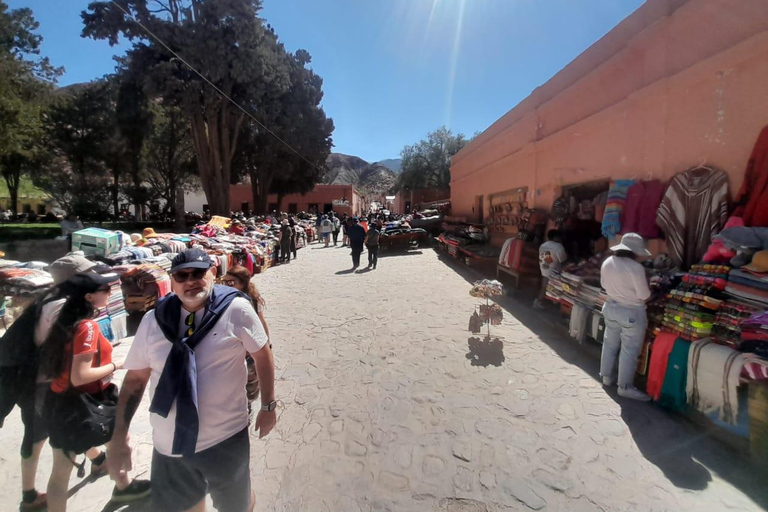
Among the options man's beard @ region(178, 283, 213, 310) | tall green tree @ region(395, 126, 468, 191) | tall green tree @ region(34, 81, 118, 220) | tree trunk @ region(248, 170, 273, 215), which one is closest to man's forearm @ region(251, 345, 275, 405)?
man's beard @ region(178, 283, 213, 310)

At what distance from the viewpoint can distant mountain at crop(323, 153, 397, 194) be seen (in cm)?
11856

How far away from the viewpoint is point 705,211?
12.8 feet

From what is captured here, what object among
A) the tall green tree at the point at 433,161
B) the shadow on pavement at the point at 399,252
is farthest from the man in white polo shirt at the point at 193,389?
the tall green tree at the point at 433,161

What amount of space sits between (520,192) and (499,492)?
8.82m

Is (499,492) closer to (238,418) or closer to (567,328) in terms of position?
(238,418)

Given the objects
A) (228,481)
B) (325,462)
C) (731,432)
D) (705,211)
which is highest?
(705,211)

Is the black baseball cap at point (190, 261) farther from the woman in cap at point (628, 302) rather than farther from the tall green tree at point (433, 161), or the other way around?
the tall green tree at point (433, 161)

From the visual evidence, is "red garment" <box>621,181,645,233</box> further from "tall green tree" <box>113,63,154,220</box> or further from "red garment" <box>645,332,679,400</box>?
"tall green tree" <box>113,63,154,220</box>

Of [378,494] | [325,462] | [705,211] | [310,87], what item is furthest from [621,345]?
[310,87]

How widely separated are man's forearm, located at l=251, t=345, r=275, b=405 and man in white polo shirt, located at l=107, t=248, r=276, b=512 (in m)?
0.03

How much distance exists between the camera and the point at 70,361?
2068mm

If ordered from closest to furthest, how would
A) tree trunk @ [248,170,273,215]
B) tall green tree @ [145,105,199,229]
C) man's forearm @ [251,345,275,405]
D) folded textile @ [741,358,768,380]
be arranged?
man's forearm @ [251,345,275,405] → folded textile @ [741,358,768,380] → tree trunk @ [248,170,273,215] → tall green tree @ [145,105,199,229]

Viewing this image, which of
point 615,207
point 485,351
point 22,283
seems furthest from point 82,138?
point 615,207

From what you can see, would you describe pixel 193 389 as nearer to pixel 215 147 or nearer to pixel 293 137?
pixel 215 147
